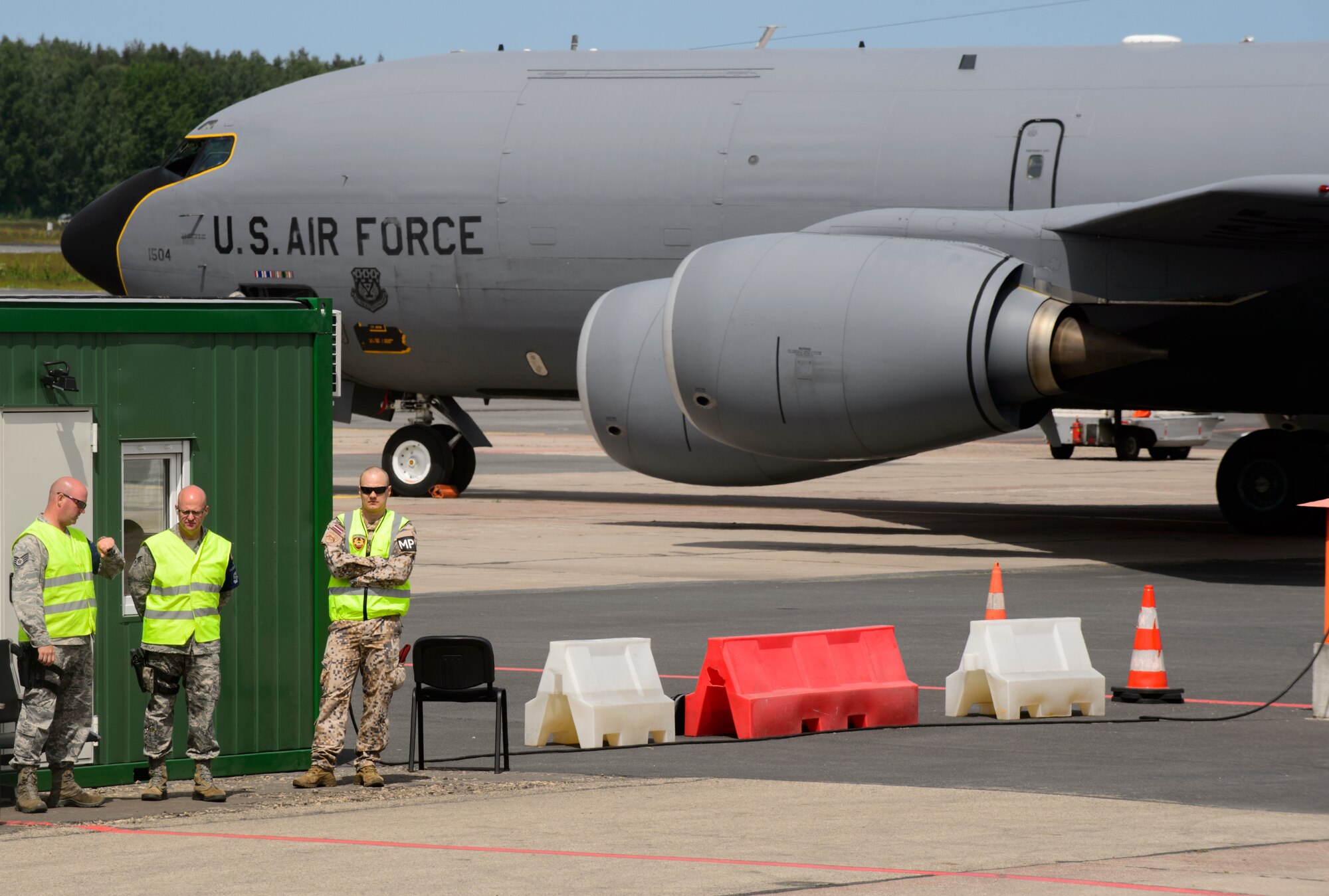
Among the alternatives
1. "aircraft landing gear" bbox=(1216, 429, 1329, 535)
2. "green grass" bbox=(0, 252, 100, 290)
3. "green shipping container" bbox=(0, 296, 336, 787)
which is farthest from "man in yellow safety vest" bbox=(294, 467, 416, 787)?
"green grass" bbox=(0, 252, 100, 290)

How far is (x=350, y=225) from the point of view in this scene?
28922 millimetres

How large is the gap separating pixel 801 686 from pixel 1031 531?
48.9 feet

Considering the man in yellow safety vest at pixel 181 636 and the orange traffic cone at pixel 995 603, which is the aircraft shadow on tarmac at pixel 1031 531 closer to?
the orange traffic cone at pixel 995 603

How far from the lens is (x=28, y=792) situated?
35.8ft

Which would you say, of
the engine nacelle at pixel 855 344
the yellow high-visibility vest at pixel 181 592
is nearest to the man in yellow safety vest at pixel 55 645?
the yellow high-visibility vest at pixel 181 592

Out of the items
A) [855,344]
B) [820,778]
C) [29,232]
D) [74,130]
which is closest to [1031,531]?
[855,344]

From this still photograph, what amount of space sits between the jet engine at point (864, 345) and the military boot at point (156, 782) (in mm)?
12630

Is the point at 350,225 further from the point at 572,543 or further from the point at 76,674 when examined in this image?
the point at 76,674

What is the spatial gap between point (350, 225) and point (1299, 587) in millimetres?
14605

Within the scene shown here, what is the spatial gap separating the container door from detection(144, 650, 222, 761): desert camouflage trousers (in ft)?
1.26

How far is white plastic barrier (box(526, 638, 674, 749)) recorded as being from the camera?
42.1 feet

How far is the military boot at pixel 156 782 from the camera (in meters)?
11.3

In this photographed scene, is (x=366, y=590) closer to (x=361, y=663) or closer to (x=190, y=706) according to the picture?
(x=361, y=663)

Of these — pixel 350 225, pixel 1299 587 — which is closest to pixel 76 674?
pixel 1299 587
